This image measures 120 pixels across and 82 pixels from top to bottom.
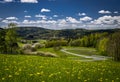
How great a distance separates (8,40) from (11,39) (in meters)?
1.11

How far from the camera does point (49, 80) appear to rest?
1127 centimetres

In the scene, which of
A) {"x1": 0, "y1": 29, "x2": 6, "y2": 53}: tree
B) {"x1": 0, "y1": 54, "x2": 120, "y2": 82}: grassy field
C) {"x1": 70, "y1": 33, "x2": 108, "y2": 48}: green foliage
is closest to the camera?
{"x1": 0, "y1": 54, "x2": 120, "y2": 82}: grassy field

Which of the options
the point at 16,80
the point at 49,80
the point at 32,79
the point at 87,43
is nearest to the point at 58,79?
the point at 49,80

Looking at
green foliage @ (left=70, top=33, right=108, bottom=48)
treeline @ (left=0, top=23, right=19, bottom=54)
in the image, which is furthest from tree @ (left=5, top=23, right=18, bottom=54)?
green foliage @ (left=70, top=33, right=108, bottom=48)

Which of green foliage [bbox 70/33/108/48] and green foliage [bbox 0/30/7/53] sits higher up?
green foliage [bbox 0/30/7/53]

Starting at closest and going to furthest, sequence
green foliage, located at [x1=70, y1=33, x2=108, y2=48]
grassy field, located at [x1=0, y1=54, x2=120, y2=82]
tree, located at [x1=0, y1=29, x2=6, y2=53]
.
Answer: grassy field, located at [x1=0, y1=54, x2=120, y2=82], tree, located at [x1=0, y1=29, x2=6, y2=53], green foliage, located at [x1=70, y1=33, x2=108, y2=48]

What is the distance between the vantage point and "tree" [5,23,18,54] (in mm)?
74062

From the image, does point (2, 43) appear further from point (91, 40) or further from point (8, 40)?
point (91, 40)

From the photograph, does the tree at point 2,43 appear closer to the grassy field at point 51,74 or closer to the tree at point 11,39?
the tree at point 11,39

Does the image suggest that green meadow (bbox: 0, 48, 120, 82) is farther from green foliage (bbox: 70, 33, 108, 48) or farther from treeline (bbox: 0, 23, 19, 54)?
green foliage (bbox: 70, 33, 108, 48)

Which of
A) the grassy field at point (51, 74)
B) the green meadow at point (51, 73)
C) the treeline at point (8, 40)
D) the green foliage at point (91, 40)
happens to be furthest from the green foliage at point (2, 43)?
the green foliage at point (91, 40)

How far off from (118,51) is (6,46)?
36.8m

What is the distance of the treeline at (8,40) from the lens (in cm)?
7325

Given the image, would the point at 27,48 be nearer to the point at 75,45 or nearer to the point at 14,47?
the point at 14,47
